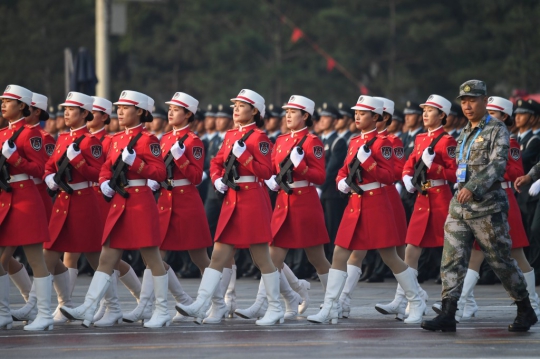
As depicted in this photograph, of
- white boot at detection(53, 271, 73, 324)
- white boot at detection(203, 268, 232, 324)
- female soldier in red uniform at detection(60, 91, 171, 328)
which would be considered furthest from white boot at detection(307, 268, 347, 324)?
white boot at detection(53, 271, 73, 324)

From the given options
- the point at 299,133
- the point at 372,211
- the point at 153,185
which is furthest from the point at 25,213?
the point at 372,211

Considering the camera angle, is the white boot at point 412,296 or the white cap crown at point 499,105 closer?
the white boot at point 412,296

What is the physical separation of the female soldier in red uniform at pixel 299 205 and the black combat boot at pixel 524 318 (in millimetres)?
1960

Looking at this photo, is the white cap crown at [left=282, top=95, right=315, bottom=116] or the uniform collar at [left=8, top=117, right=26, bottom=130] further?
the white cap crown at [left=282, top=95, right=315, bottom=116]

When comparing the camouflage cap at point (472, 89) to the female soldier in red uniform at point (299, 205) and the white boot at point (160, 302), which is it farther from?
the white boot at point (160, 302)

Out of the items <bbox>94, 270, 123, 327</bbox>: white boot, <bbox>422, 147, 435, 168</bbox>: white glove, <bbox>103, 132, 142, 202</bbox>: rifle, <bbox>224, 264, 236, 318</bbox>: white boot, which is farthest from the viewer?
<bbox>224, 264, 236, 318</bbox>: white boot

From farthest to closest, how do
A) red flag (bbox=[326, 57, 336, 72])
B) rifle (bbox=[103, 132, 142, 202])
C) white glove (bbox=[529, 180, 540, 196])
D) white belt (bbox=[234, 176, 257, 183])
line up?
1. red flag (bbox=[326, 57, 336, 72])
2. white glove (bbox=[529, 180, 540, 196])
3. white belt (bbox=[234, 176, 257, 183])
4. rifle (bbox=[103, 132, 142, 202])

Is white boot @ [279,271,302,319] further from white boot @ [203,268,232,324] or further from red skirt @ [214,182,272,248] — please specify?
red skirt @ [214,182,272,248]

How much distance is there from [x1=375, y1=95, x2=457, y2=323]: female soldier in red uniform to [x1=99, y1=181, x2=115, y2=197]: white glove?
2.60 m

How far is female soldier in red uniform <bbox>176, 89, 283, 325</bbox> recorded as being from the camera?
1121cm

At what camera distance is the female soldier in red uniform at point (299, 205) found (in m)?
11.6

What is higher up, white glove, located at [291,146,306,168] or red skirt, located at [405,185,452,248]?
white glove, located at [291,146,306,168]

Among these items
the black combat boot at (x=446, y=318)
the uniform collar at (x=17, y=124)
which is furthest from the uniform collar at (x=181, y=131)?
the black combat boot at (x=446, y=318)

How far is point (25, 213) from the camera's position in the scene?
36.5 feet
